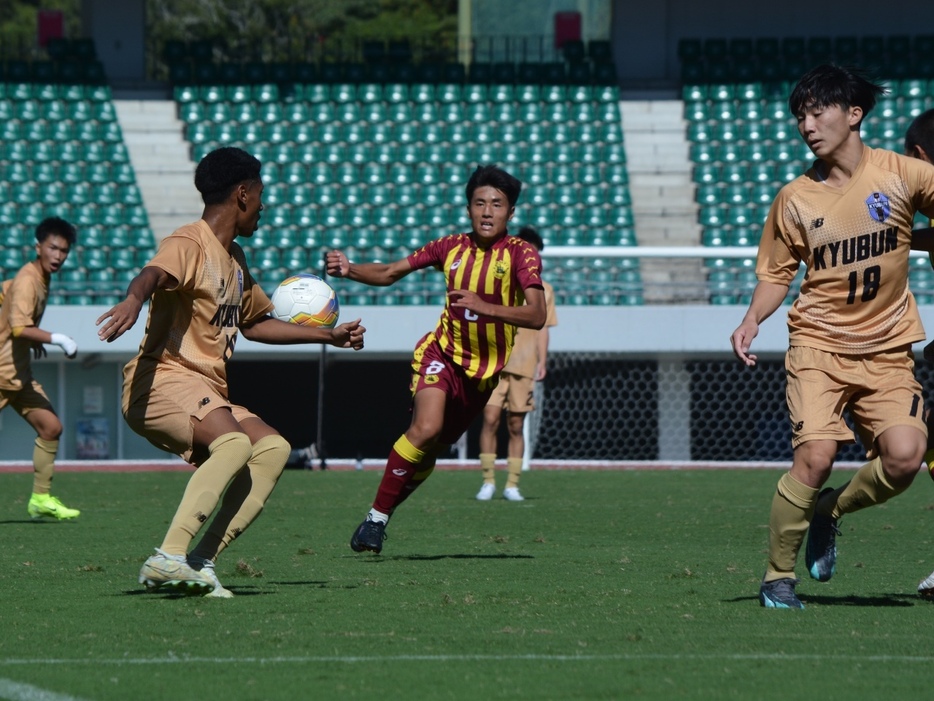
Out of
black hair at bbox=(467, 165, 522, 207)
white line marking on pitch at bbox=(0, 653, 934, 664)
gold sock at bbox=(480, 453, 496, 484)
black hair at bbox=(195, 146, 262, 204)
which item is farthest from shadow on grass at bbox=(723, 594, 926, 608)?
gold sock at bbox=(480, 453, 496, 484)

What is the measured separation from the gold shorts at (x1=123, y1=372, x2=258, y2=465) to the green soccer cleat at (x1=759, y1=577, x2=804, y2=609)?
2.27 m

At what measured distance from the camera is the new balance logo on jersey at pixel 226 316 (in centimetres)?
602

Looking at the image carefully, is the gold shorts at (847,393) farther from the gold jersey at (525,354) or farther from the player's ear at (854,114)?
the gold jersey at (525,354)

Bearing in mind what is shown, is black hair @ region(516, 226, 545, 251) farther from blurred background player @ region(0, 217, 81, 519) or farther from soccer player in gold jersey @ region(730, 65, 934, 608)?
soccer player in gold jersey @ region(730, 65, 934, 608)

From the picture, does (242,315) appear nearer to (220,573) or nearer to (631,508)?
(220,573)

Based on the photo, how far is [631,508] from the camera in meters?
11.5

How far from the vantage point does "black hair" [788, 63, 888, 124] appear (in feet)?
18.0

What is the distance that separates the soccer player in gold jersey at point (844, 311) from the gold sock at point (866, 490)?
4 cm

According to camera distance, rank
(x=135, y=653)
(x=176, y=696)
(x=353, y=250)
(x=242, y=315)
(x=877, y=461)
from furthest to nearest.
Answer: (x=353, y=250), (x=242, y=315), (x=877, y=461), (x=135, y=653), (x=176, y=696)

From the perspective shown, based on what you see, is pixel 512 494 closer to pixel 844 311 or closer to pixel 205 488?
pixel 205 488

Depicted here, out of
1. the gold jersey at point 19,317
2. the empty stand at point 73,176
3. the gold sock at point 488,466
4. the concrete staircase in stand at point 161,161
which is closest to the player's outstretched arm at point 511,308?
the gold jersey at point 19,317

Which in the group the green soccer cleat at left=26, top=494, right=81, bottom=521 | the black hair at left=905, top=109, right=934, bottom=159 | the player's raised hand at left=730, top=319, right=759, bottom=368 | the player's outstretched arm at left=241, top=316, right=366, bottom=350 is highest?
the black hair at left=905, top=109, right=934, bottom=159

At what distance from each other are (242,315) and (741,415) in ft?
45.0

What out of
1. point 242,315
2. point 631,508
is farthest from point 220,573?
point 631,508
